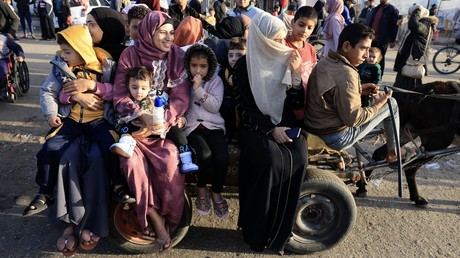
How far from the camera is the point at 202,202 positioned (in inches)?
105

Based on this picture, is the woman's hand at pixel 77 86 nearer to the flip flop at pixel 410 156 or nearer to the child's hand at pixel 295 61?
the child's hand at pixel 295 61

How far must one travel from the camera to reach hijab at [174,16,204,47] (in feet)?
11.3

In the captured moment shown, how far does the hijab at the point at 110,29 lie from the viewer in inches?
123

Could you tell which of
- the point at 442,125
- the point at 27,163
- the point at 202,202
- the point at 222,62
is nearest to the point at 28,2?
the point at 27,163

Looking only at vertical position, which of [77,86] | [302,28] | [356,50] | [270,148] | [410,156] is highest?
[302,28]

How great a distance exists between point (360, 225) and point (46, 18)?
1389cm

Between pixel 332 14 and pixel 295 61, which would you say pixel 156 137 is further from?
pixel 332 14

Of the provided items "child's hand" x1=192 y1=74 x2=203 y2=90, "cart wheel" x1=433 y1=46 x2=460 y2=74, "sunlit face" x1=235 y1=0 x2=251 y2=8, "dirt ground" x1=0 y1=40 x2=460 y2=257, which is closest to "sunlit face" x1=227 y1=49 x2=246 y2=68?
"child's hand" x1=192 y1=74 x2=203 y2=90

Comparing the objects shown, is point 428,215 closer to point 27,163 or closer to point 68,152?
point 68,152

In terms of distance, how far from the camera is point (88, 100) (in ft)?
8.63

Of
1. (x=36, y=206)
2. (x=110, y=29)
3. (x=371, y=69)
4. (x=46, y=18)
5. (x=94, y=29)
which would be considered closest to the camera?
(x=36, y=206)

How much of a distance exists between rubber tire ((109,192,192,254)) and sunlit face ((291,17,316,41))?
6.07 feet

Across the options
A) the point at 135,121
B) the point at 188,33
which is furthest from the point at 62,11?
the point at 135,121

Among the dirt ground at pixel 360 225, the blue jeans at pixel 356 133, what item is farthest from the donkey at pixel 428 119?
the blue jeans at pixel 356 133
